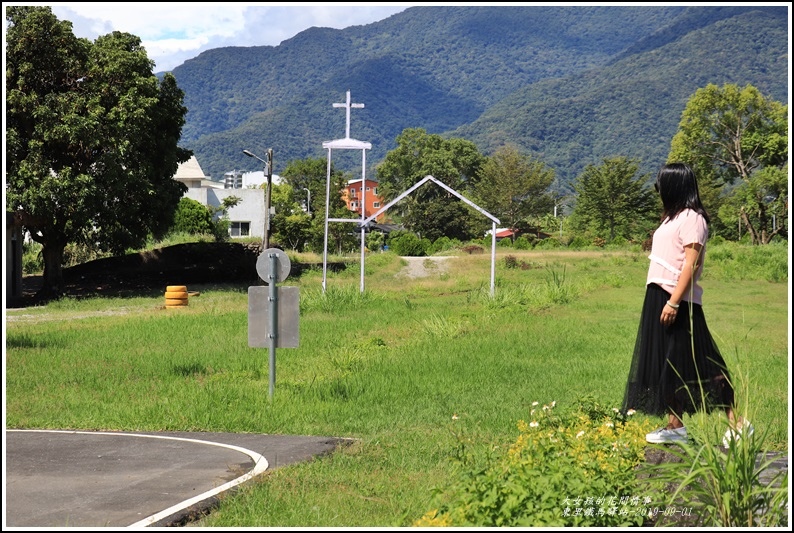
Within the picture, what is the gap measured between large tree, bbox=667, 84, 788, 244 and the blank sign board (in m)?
57.6

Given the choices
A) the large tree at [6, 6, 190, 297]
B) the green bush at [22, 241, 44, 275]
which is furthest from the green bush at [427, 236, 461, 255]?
the large tree at [6, 6, 190, 297]

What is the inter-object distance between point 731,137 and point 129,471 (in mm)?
67769

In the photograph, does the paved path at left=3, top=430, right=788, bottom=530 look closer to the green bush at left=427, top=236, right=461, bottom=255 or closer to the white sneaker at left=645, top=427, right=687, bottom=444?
the white sneaker at left=645, top=427, right=687, bottom=444

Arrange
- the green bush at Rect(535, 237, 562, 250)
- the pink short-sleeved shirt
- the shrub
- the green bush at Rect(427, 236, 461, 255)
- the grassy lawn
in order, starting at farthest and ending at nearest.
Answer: the green bush at Rect(535, 237, 562, 250) < the green bush at Rect(427, 236, 461, 255) < the shrub < the grassy lawn < the pink short-sleeved shirt

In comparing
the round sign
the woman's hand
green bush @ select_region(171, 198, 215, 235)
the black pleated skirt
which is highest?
green bush @ select_region(171, 198, 215, 235)

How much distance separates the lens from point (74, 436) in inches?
388

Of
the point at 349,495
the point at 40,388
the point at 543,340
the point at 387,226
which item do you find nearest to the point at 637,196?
the point at 387,226

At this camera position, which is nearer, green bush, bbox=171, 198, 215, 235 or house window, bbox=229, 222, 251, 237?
green bush, bbox=171, 198, 215, 235

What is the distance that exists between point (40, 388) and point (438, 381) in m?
5.26

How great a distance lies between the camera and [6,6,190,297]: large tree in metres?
33.3

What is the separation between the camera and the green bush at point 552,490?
5.30 meters

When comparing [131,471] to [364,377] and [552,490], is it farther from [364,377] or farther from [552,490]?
[364,377]

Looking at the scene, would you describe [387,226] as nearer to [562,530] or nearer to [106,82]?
[106,82]

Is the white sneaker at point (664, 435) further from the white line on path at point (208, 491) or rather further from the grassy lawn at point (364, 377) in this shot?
the white line on path at point (208, 491)
